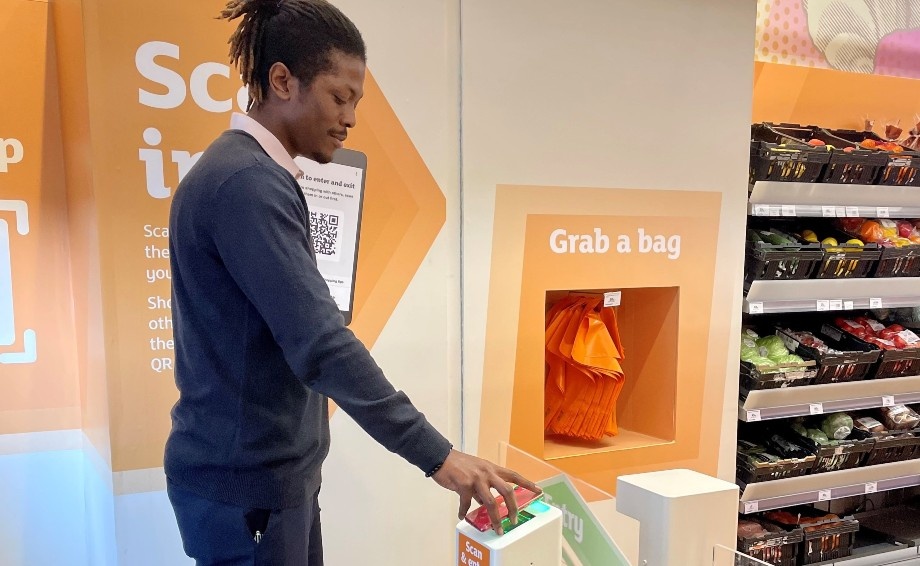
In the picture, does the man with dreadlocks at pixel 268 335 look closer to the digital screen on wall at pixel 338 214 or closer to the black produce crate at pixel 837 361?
the digital screen on wall at pixel 338 214

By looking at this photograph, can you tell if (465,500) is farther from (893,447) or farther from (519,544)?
(893,447)

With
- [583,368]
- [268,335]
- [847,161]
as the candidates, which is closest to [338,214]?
[268,335]

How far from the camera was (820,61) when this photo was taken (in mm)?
3660

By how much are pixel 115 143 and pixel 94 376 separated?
714 millimetres

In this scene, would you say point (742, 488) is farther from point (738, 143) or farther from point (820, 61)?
point (820, 61)

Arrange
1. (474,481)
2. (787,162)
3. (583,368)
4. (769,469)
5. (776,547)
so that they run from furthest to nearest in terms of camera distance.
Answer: (776,547) < (769,469) < (787,162) < (583,368) < (474,481)

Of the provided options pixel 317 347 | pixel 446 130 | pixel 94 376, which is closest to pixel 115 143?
pixel 94 376

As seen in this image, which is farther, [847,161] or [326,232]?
[847,161]

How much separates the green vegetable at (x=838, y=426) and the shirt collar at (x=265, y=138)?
121 inches

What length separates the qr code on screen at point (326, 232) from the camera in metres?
2.15

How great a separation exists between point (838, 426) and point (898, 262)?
0.83 metres

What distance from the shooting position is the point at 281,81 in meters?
1.18

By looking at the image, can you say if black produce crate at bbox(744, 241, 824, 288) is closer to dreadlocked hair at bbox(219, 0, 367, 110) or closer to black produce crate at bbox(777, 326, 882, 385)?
black produce crate at bbox(777, 326, 882, 385)

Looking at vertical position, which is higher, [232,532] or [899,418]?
[232,532]
